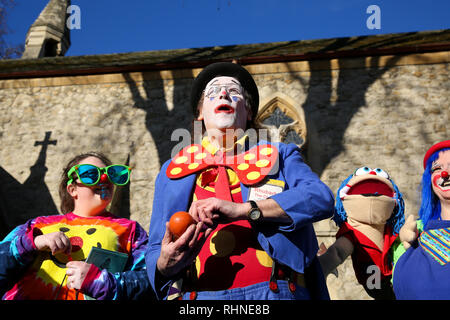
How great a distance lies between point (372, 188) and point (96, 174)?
76.2 inches

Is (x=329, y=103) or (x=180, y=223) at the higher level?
(x=329, y=103)

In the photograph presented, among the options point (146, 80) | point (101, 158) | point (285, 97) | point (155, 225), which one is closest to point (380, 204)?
point (155, 225)

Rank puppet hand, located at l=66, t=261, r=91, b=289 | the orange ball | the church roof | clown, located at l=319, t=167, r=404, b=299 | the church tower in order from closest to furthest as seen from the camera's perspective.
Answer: the orange ball, puppet hand, located at l=66, t=261, r=91, b=289, clown, located at l=319, t=167, r=404, b=299, the church roof, the church tower

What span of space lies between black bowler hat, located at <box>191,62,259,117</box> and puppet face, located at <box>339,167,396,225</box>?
3.48 feet

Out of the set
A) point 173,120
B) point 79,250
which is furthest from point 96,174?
point 173,120

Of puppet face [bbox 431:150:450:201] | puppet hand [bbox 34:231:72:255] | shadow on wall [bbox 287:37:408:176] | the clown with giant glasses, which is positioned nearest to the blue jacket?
the clown with giant glasses

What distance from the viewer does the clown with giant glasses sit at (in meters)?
2.29

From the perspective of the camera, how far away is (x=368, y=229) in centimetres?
297

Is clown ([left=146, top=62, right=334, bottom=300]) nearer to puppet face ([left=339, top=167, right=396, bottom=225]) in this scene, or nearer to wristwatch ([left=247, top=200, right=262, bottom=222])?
wristwatch ([left=247, top=200, right=262, bottom=222])

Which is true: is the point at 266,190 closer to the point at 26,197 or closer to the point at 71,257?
the point at 71,257

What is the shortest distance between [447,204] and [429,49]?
24.1ft

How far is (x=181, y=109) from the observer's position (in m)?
9.30

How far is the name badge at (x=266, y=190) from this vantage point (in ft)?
6.46

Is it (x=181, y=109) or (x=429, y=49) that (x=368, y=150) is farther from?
(x=181, y=109)
